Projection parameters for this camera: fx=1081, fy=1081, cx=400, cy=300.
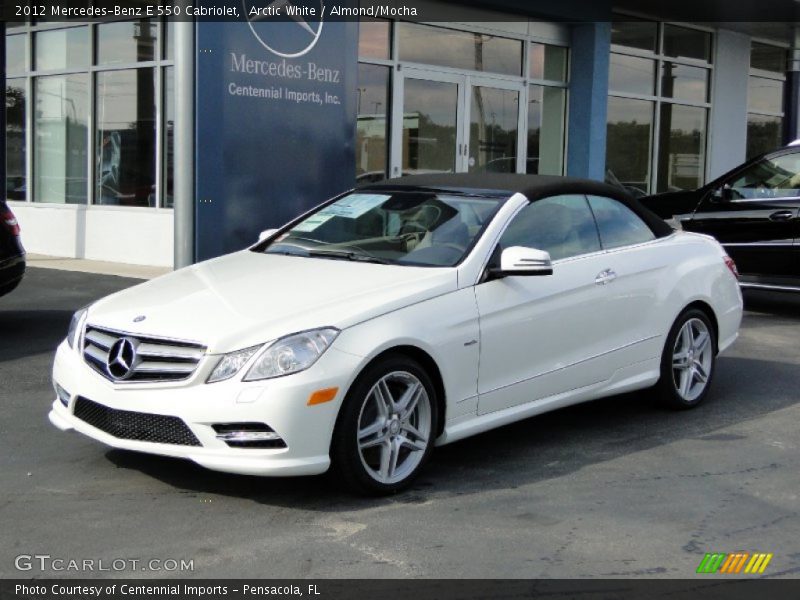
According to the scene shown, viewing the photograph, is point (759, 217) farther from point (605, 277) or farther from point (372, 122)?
point (372, 122)

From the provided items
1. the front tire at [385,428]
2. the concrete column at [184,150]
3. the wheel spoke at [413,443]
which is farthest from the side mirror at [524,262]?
the concrete column at [184,150]

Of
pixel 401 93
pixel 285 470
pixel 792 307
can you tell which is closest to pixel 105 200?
pixel 401 93

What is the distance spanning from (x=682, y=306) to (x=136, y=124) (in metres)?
9.52

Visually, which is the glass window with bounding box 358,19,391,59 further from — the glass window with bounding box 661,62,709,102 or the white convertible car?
the white convertible car

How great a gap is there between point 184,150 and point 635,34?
11364 millimetres

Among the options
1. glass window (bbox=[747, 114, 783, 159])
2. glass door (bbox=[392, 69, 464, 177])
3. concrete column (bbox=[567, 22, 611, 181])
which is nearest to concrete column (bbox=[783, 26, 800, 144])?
glass window (bbox=[747, 114, 783, 159])

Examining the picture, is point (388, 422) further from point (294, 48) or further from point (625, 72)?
point (625, 72)

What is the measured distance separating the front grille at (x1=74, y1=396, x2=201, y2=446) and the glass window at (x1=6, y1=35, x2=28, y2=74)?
12.3 m

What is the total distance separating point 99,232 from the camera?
1465 centimetres

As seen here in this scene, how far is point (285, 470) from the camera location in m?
4.61

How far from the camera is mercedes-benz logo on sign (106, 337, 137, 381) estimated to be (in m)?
4.85

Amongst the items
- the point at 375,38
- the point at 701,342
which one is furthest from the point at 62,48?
the point at 701,342

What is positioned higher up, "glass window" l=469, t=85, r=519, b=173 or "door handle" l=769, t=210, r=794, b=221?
"glass window" l=469, t=85, r=519, b=173

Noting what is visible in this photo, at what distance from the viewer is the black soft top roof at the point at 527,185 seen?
609cm
